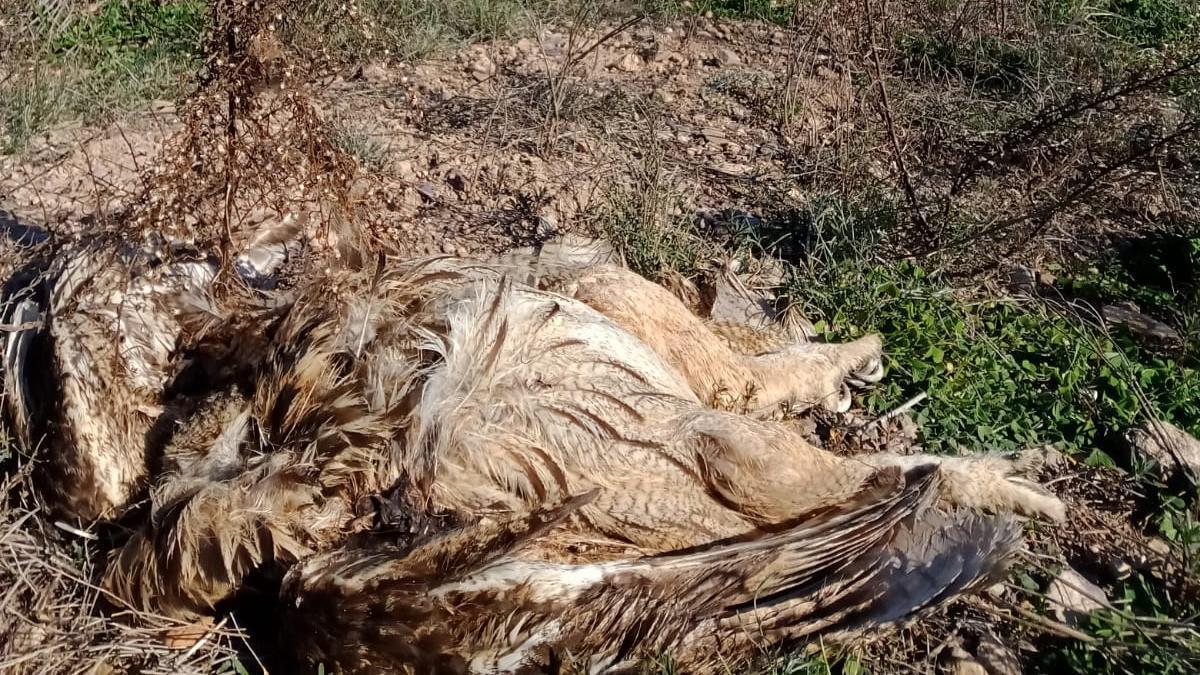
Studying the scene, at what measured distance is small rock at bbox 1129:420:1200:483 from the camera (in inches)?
150

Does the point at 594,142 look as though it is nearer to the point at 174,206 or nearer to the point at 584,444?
the point at 174,206

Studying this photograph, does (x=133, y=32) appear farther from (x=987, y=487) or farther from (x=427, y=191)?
(x=987, y=487)

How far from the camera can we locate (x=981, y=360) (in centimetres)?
436

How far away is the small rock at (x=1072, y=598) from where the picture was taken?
3.35m

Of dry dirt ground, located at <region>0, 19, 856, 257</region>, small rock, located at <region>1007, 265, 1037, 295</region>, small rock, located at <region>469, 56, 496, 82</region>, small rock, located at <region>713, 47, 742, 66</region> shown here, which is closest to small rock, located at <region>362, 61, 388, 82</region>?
dry dirt ground, located at <region>0, 19, 856, 257</region>

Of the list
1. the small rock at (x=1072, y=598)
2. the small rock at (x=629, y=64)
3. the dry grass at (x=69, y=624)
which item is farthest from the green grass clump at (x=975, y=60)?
the dry grass at (x=69, y=624)

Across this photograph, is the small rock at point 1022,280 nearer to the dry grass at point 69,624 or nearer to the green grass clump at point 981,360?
the green grass clump at point 981,360

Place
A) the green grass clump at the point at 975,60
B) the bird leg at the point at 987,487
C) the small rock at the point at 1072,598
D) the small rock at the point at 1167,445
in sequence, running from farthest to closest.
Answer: the green grass clump at the point at 975,60 → the small rock at the point at 1167,445 → the bird leg at the point at 987,487 → the small rock at the point at 1072,598

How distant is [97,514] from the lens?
3.16 meters

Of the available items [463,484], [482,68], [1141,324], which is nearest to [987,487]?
[1141,324]

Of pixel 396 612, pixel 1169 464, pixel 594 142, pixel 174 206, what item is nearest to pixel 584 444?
pixel 396 612

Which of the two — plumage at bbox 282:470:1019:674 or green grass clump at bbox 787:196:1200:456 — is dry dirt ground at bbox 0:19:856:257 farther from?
plumage at bbox 282:470:1019:674

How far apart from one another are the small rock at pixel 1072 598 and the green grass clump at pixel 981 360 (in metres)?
0.68

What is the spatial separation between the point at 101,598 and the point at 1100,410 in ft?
12.4
